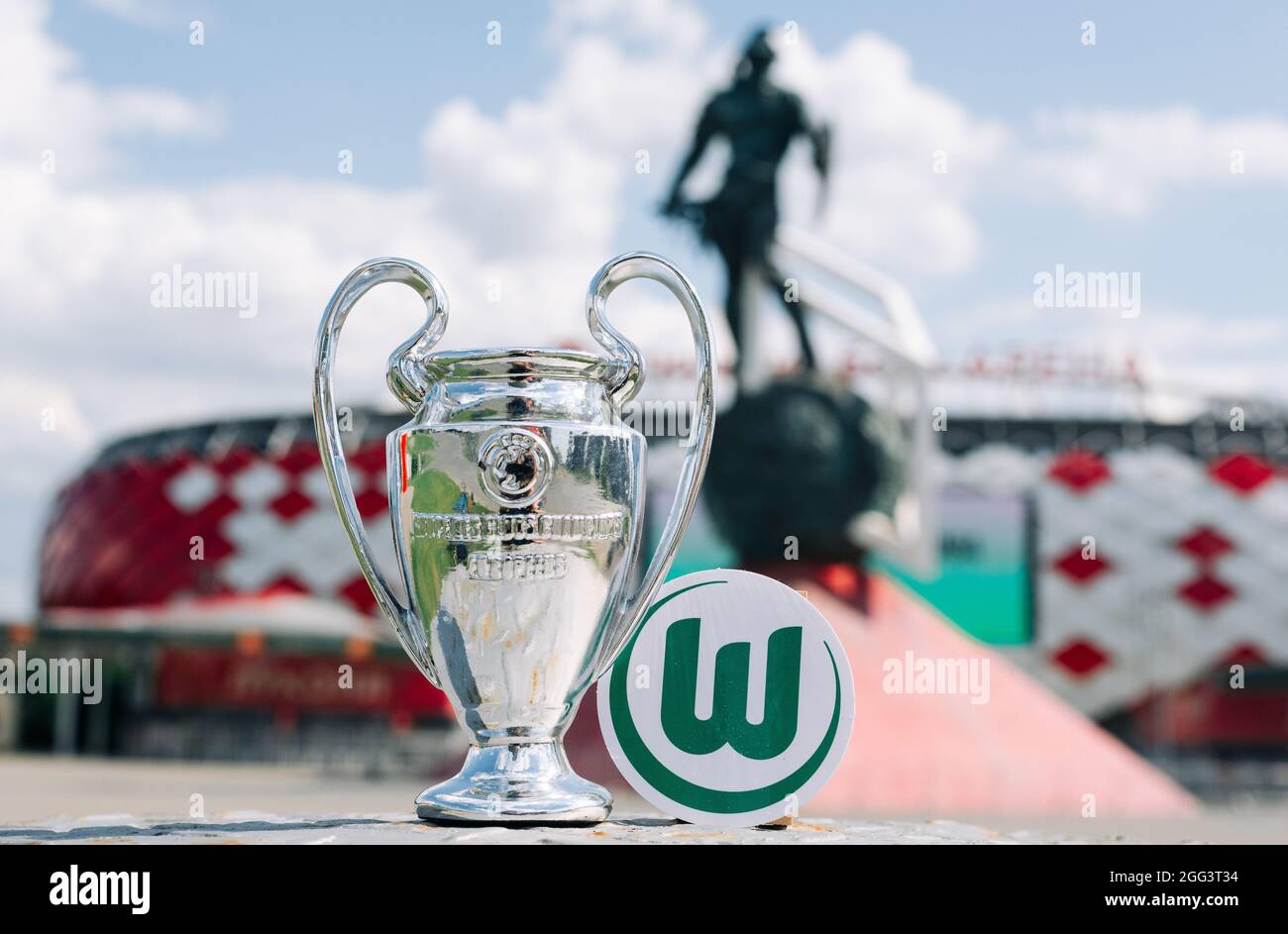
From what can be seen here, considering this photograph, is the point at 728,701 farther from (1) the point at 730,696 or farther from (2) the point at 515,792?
(2) the point at 515,792

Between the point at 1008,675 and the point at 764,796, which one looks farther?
the point at 1008,675

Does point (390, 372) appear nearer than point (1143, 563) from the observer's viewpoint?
Yes

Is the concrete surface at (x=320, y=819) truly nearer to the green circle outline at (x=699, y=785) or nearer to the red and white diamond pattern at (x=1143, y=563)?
the green circle outline at (x=699, y=785)

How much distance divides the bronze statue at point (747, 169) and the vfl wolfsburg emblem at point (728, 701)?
27.9 feet

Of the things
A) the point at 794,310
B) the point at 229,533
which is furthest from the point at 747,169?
the point at 229,533

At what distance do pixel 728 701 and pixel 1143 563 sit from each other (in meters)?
20.3

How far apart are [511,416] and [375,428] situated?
19976mm

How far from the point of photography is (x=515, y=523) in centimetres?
253

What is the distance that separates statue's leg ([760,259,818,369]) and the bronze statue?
2 centimetres

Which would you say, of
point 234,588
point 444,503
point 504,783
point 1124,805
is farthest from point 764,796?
point 234,588

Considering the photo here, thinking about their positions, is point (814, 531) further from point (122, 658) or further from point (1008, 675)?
point (122, 658)

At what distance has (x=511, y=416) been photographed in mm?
2559
